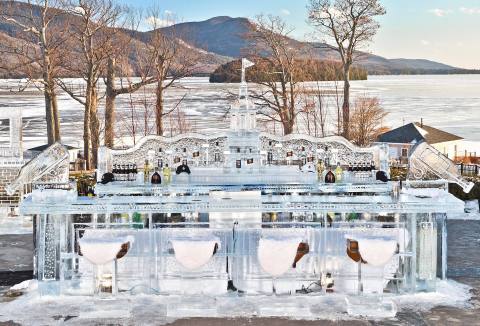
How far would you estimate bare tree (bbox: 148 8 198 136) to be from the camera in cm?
2327

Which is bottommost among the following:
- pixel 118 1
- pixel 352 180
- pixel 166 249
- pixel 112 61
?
pixel 166 249

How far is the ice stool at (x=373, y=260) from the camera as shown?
7.36 m

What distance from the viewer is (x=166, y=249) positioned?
7828mm

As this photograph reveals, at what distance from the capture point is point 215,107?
43.4 m

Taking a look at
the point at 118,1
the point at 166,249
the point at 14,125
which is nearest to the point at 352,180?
the point at 166,249

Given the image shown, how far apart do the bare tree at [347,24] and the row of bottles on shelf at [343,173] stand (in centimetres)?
1353

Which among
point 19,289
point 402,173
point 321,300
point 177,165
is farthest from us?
point 402,173

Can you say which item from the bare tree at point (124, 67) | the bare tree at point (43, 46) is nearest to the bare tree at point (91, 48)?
the bare tree at point (124, 67)

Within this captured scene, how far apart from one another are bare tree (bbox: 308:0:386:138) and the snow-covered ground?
16.4 meters

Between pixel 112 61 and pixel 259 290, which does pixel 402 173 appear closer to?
pixel 259 290

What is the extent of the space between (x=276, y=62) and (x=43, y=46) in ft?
26.7

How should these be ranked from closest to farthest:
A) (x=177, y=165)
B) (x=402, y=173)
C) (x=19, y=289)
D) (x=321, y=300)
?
1. (x=321, y=300)
2. (x=19, y=289)
3. (x=177, y=165)
4. (x=402, y=173)

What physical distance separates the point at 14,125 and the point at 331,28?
12134 mm

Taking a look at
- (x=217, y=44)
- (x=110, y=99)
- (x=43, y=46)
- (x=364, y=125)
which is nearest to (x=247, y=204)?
(x=43, y=46)
